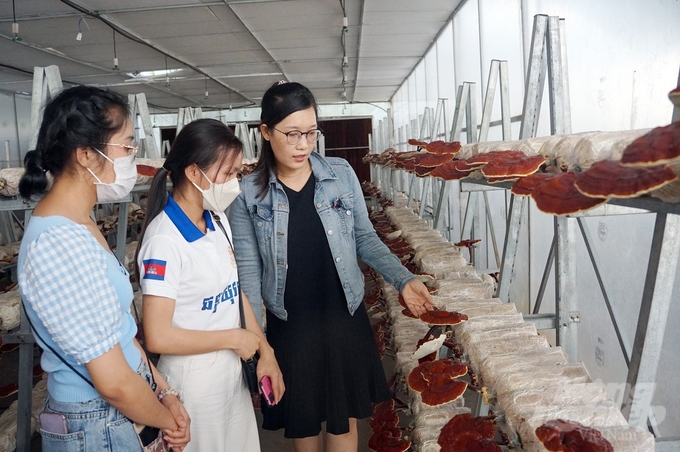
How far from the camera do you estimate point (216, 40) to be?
11.4 meters

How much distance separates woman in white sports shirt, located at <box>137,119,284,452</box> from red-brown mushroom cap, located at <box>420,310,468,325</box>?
0.66 m

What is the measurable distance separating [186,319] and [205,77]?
14.5m

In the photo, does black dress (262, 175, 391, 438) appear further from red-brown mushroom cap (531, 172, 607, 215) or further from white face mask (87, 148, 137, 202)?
red-brown mushroom cap (531, 172, 607, 215)

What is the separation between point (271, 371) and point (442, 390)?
25.4 inches

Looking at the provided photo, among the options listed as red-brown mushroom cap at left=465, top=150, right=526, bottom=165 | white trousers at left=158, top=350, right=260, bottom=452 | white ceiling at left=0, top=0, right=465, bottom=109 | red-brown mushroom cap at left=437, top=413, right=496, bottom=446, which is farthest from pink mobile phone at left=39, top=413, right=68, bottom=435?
white ceiling at left=0, top=0, right=465, bottom=109

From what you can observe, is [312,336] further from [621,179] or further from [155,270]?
[621,179]

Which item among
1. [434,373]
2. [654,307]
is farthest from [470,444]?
[654,307]

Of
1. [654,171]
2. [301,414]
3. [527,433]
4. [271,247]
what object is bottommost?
[301,414]

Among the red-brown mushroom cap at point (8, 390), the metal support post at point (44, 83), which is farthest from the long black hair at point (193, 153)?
the red-brown mushroom cap at point (8, 390)

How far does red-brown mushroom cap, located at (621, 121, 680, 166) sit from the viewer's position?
898mm

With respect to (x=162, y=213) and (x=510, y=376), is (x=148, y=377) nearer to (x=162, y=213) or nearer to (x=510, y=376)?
(x=162, y=213)

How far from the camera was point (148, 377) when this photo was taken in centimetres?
182

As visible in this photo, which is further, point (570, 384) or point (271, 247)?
point (271, 247)

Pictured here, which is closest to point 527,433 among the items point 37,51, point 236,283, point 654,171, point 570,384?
point 570,384
